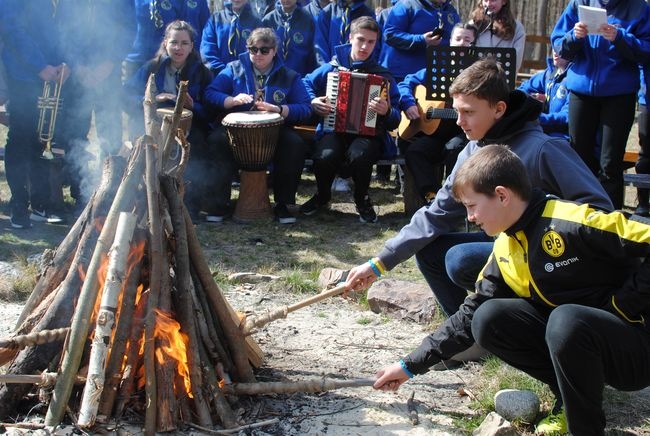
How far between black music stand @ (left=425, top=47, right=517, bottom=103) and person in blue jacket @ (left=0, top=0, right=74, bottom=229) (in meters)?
3.40

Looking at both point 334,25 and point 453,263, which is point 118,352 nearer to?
point 453,263

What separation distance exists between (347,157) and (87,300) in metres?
4.86

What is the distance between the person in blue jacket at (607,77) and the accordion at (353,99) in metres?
1.82

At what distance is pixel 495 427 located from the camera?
139 inches

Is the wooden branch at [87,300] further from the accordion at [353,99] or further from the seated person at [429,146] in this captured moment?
the seated person at [429,146]

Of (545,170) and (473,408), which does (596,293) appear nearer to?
(545,170)

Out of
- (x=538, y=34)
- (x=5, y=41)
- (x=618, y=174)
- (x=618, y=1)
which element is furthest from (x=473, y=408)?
(x=538, y=34)

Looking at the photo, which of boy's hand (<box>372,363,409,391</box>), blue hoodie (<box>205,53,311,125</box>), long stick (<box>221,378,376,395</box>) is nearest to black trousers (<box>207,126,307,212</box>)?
blue hoodie (<box>205,53,311,125</box>)

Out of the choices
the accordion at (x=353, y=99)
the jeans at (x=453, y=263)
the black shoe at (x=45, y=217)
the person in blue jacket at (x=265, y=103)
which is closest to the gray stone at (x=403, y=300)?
the jeans at (x=453, y=263)

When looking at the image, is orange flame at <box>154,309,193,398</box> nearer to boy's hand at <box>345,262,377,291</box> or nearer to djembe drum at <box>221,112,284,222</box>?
boy's hand at <box>345,262,377,291</box>

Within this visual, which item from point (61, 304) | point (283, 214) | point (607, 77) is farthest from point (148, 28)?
point (61, 304)

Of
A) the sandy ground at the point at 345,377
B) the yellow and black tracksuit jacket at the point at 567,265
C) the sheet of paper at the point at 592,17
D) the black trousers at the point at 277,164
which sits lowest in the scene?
the sandy ground at the point at 345,377

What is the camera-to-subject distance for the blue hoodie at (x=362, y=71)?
814 centimetres

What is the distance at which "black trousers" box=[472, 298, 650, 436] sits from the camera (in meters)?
3.15
